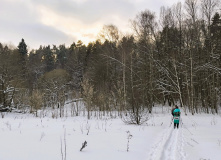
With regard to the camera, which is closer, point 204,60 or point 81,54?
point 204,60

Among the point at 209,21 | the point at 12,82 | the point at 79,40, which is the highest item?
the point at 79,40

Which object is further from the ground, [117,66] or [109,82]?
[117,66]

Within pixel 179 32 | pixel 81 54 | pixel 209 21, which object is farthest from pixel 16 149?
pixel 81 54

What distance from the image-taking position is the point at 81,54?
47562 millimetres

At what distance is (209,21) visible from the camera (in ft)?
70.4

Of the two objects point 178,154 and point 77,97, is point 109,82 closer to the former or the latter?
point 77,97

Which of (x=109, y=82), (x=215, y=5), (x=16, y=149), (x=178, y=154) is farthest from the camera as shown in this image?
(x=109, y=82)

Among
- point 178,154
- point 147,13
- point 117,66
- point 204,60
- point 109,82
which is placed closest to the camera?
point 178,154

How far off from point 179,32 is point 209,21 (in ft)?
18.1

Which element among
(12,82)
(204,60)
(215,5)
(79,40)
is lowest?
(12,82)

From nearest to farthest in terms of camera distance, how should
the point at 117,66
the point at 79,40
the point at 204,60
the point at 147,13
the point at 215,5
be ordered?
the point at 215,5 → the point at 204,60 → the point at 147,13 → the point at 117,66 → the point at 79,40

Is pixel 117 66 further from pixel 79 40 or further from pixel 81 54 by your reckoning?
pixel 79 40

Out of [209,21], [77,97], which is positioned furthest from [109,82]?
[209,21]

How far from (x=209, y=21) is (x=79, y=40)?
45205 mm
